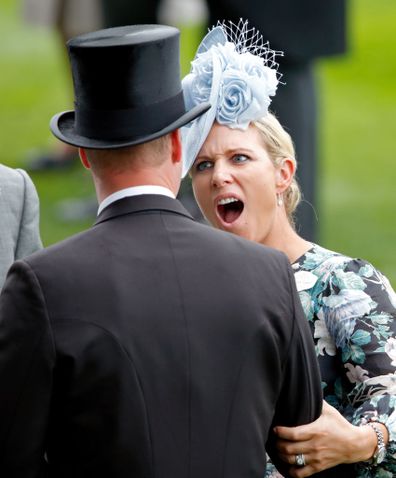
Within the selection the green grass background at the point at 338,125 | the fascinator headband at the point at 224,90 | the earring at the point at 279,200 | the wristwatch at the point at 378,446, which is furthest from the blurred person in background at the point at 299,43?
the wristwatch at the point at 378,446

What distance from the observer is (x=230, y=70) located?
370 cm

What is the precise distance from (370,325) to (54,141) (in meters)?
7.73

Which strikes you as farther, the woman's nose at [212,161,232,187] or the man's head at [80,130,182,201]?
the woman's nose at [212,161,232,187]

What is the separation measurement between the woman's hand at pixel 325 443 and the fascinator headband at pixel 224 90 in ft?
2.65

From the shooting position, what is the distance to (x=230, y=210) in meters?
3.79

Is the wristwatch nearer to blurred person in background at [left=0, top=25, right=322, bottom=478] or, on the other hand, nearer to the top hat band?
blurred person in background at [left=0, top=25, right=322, bottom=478]

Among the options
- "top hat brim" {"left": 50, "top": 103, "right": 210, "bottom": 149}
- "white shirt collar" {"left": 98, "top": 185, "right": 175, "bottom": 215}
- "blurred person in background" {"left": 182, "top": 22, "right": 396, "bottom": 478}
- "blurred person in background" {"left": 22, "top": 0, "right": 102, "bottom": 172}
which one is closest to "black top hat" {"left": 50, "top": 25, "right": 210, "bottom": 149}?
"top hat brim" {"left": 50, "top": 103, "right": 210, "bottom": 149}

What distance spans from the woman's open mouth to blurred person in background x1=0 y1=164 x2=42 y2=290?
545mm

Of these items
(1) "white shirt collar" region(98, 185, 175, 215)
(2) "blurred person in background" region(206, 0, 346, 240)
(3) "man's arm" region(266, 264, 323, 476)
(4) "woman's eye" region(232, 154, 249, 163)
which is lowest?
(2) "blurred person in background" region(206, 0, 346, 240)

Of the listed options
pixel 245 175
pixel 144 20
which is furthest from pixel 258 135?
pixel 144 20

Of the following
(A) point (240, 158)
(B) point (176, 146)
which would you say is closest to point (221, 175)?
(A) point (240, 158)

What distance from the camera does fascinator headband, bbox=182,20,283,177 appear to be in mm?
3646

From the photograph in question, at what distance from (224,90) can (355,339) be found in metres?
0.76

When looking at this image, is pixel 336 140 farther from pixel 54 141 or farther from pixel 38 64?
pixel 38 64
